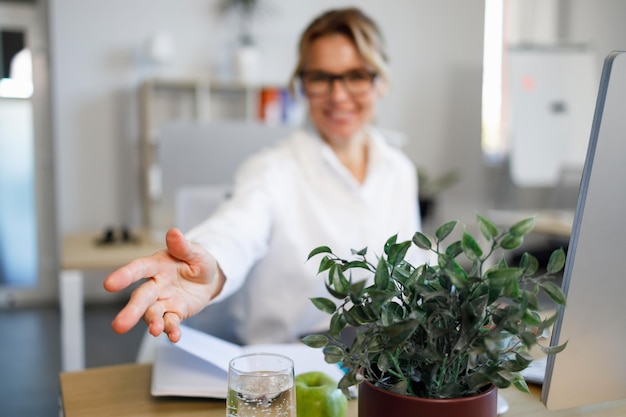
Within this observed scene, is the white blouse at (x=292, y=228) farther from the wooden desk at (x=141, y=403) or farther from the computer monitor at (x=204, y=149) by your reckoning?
the computer monitor at (x=204, y=149)

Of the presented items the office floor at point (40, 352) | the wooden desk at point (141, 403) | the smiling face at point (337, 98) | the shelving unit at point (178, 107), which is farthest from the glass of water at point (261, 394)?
the shelving unit at point (178, 107)

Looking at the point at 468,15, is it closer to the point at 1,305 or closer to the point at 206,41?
the point at 206,41

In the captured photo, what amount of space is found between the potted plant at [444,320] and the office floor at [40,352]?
2.45 m

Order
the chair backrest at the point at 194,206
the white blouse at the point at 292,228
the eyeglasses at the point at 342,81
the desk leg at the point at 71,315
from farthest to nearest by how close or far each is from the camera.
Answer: the desk leg at the point at 71,315 → the chair backrest at the point at 194,206 → the eyeglasses at the point at 342,81 → the white blouse at the point at 292,228

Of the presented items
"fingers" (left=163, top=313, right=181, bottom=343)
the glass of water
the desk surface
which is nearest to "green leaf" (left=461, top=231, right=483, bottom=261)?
the glass of water

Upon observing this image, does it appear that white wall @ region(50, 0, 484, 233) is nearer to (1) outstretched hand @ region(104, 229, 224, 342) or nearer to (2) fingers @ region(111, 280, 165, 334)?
(1) outstretched hand @ region(104, 229, 224, 342)

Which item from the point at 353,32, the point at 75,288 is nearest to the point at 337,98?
the point at 353,32

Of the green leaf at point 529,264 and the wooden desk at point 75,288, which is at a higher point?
the green leaf at point 529,264

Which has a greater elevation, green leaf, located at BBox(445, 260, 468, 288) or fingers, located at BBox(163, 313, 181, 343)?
green leaf, located at BBox(445, 260, 468, 288)

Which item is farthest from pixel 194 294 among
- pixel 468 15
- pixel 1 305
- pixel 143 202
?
pixel 468 15

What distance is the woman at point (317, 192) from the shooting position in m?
1.46

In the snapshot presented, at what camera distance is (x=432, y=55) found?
17.6 feet

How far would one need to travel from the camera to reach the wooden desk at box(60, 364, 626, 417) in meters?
0.82

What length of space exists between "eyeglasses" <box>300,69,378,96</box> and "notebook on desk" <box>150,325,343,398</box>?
79cm
